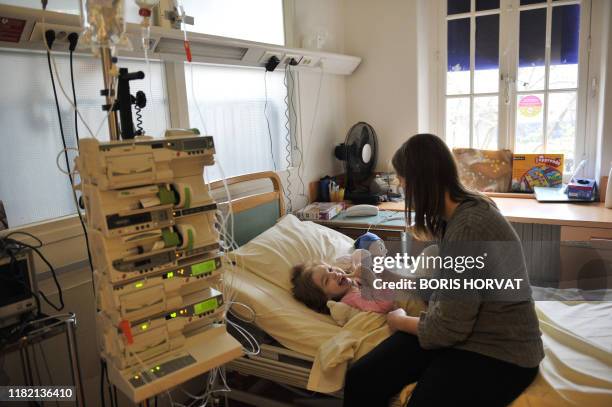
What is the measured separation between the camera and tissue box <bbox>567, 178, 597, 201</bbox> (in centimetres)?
289

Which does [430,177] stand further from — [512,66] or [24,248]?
[512,66]

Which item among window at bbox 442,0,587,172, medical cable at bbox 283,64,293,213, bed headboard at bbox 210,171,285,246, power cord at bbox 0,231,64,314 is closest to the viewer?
power cord at bbox 0,231,64,314

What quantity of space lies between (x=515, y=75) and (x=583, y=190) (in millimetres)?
934

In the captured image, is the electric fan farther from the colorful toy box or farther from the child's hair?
the child's hair

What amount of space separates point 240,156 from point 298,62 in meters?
0.70

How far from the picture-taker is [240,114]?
2645mm

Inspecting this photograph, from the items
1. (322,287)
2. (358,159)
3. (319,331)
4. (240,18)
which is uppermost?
(240,18)

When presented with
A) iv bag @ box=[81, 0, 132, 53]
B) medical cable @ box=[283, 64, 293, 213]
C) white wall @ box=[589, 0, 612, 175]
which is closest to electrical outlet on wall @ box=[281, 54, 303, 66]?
medical cable @ box=[283, 64, 293, 213]

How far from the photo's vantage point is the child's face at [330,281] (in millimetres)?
2029

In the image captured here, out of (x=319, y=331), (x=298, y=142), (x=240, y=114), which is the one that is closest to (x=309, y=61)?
(x=298, y=142)

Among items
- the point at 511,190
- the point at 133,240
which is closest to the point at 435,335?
the point at 133,240

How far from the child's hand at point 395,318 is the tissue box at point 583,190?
1777mm

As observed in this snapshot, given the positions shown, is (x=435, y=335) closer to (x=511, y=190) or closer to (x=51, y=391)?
(x=51, y=391)

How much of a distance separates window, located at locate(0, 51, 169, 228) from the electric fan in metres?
1.82
